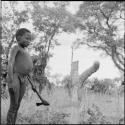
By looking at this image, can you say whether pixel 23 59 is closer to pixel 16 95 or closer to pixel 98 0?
pixel 16 95

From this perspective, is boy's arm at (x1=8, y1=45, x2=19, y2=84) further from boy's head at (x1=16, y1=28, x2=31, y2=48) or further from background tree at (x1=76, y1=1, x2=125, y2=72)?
background tree at (x1=76, y1=1, x2=125, y2=72)

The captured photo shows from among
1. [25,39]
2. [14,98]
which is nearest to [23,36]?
[25,39]

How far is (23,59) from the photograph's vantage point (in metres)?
2.77

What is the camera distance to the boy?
2.67 m

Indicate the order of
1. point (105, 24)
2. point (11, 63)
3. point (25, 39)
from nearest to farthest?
point (11, 63)
point (25, 39)
point (105, 24)

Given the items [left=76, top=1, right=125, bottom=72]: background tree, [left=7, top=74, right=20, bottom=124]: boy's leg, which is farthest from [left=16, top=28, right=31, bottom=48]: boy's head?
[left=76, top=1, right=125, bottom=72]: background tree

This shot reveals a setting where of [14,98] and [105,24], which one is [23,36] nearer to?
[14,98]

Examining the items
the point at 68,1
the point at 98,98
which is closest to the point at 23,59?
the point at 98,98

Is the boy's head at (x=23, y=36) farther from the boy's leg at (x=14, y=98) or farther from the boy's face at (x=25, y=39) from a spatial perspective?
the boy's leg at (x=14, y=98)

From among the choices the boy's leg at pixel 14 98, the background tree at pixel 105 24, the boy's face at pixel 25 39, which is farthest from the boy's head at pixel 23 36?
the background tree at pixel 105 24

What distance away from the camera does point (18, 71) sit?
2730 millimetres

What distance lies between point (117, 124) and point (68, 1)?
453 inches

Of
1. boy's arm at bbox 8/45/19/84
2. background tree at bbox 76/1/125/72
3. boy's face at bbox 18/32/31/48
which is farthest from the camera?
background tree at bbox 76/1/125/72

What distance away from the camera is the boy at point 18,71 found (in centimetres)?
267
